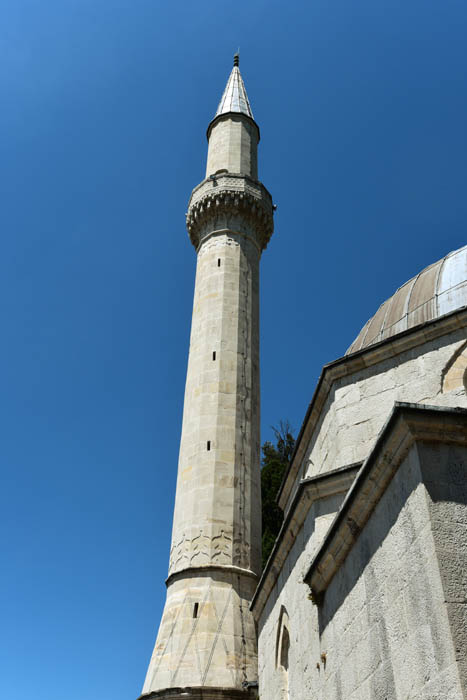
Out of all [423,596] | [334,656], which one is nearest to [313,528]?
[334,656]

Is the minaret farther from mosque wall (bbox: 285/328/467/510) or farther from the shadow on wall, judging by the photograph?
the shadow on wall

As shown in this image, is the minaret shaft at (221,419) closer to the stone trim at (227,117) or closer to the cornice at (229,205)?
the cornice at (229,205)

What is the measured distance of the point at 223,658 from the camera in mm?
10148

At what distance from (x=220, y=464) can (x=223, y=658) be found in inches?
142

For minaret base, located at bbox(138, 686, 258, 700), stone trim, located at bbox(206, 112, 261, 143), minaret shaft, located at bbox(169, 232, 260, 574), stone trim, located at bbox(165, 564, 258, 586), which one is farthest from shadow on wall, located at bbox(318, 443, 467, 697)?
stone trim, located at bbox(206, 112, 261, 143)

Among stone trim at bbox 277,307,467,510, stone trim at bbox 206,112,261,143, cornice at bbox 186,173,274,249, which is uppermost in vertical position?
stone trim at bbox 206,112,261,143

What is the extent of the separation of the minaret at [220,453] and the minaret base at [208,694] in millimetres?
16

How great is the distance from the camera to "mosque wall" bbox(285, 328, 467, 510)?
264 inches

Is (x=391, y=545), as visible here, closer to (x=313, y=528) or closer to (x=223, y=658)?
(x=313, y=528)

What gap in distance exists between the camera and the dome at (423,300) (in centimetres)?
812

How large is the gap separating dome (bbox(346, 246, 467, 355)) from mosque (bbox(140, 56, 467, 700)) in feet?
0.12

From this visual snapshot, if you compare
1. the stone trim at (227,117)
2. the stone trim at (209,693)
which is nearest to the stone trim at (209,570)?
the stone trim at (209,693)

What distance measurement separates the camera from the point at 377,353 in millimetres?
7352

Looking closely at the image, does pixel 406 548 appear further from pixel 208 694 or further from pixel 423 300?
pixel 208 694
